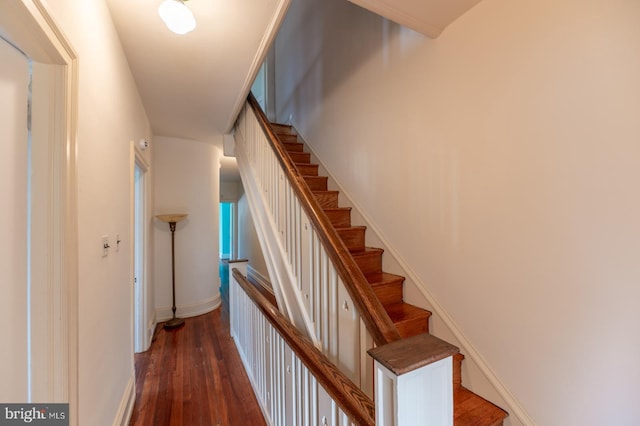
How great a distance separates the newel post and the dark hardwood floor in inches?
66.7

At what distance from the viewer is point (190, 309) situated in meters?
3.91

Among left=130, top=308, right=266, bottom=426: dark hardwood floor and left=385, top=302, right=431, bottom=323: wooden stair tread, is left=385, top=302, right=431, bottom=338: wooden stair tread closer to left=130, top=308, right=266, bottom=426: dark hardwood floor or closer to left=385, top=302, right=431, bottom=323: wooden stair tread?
left=385, top=302, right=431, bottom=323: wooden stair tread

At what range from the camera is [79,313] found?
3.69 ft

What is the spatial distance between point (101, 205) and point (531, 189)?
7.34 feet

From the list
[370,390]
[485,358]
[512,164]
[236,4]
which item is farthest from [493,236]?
[236,4]

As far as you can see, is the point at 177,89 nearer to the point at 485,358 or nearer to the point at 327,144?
the point at 327,144

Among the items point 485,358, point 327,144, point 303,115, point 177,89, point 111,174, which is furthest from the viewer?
point 303,115

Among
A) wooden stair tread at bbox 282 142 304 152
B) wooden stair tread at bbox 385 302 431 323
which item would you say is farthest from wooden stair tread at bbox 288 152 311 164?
wooden stair tread at bbox 385 302 431 323

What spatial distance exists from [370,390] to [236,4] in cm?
207

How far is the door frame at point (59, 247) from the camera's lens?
3.16 feet

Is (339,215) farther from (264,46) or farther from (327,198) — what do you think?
(264,46)

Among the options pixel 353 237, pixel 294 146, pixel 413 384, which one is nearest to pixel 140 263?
pixel 294 146

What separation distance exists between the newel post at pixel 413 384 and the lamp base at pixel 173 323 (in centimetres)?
360

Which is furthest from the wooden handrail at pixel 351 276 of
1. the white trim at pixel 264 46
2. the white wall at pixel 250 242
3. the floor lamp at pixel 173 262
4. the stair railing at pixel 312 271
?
the white wall at pixel 250 242
